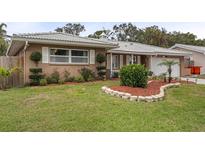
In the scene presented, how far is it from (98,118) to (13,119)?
2425 mm

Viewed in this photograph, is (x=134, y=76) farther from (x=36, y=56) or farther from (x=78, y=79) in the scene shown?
(x=36, y=56)

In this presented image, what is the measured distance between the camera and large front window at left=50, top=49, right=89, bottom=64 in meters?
15.5

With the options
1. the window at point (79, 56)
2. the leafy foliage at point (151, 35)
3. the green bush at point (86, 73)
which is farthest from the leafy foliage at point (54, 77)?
the leafy foliage at point (151, 35)

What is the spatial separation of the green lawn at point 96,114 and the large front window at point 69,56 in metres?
6.21

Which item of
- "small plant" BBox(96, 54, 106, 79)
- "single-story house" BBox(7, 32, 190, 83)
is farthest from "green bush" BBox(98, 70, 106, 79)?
"single-story house" BBox(7, 32, 190, 83)

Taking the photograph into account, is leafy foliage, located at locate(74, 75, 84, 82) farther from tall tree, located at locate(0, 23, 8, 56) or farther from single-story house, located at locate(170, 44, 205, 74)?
single-story house, located at locate(170, 44, 205, 74)

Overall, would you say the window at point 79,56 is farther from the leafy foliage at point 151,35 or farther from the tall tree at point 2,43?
the leafy foliage at point 151,35

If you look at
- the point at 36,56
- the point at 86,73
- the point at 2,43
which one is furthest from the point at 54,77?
the point at 2,43

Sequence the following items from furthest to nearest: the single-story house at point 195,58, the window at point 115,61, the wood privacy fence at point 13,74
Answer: the single-story house at point 195,58 → the window at point 115,61 → the wood privacy fence at point 13,74

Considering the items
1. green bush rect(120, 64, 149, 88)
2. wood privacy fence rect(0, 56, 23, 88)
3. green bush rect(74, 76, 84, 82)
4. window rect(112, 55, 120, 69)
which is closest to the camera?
green bush rect(120, 64, 149, 88)

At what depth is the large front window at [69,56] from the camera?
15460mm

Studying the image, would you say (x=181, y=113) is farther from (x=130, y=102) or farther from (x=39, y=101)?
(x=39, y=101)

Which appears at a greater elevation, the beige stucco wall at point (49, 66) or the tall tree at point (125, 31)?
the tall tree at point (125, 31)
